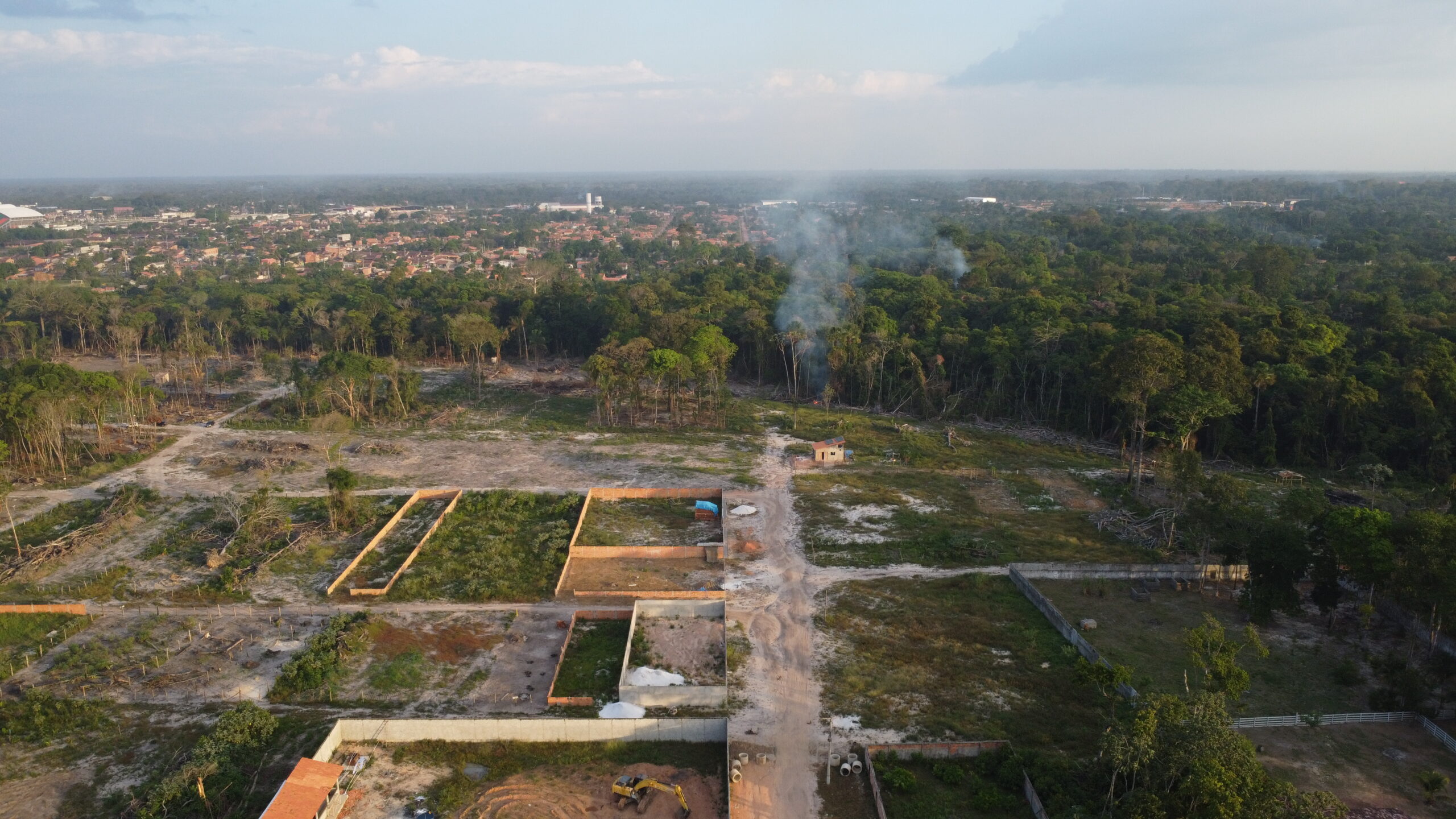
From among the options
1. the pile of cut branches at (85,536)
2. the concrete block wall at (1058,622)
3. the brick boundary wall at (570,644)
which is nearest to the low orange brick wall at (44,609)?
the pile of cut branches at (85,536)

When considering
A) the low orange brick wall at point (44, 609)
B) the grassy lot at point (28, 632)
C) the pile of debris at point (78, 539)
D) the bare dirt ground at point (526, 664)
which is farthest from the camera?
the pile of debris at point (78, 539)

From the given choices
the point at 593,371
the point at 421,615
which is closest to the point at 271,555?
the point at 421,615

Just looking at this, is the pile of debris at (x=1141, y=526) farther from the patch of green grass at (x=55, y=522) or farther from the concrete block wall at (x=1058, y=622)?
the patch of green grass at (x=55, y=522)

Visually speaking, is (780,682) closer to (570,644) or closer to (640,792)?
(640,792)

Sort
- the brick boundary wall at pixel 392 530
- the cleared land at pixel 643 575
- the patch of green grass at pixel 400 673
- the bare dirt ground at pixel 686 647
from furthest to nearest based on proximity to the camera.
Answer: the cleared land at pixel 643 575 → the brick boundary wall at pixel 392 530 → the bare dirt ground at pixel 686 647 → the patch of green grass at pixel 400 673

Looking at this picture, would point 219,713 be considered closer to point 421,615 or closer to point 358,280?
point 421,615

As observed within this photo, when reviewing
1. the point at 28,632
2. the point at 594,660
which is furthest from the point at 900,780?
the point at 28,632
